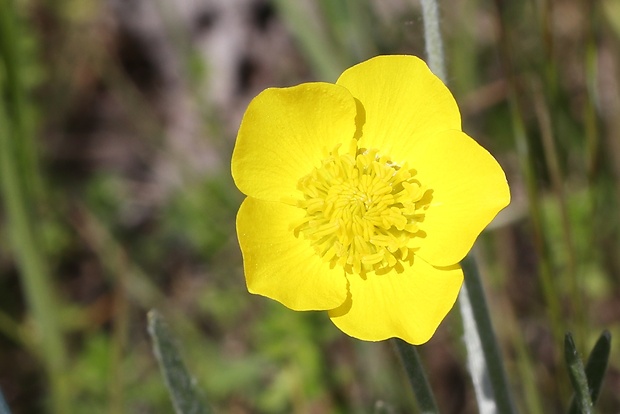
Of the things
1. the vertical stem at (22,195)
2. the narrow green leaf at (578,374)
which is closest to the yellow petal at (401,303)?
the narrow green leaf at (578,374)

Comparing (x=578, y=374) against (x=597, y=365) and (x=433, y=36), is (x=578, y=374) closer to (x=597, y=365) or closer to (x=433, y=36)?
(x=597, y=365)

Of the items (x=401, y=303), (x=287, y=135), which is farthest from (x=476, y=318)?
(x=287, y=135)

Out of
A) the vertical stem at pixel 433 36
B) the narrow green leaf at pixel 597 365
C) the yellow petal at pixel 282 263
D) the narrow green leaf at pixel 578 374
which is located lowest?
the narrow green leaf at pixel 597 365

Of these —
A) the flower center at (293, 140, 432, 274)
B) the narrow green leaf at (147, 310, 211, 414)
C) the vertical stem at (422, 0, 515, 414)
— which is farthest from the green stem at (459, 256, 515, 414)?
the narrow green leaf at (147, 310, 211, 414)

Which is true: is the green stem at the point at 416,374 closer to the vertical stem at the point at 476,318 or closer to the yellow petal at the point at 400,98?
the vertical stem at the point at 476,318

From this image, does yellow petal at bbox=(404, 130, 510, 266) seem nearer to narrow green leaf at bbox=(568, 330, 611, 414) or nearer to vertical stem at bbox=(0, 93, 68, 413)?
narrow green leaf at bbox=(568, 330, 611, 414)
